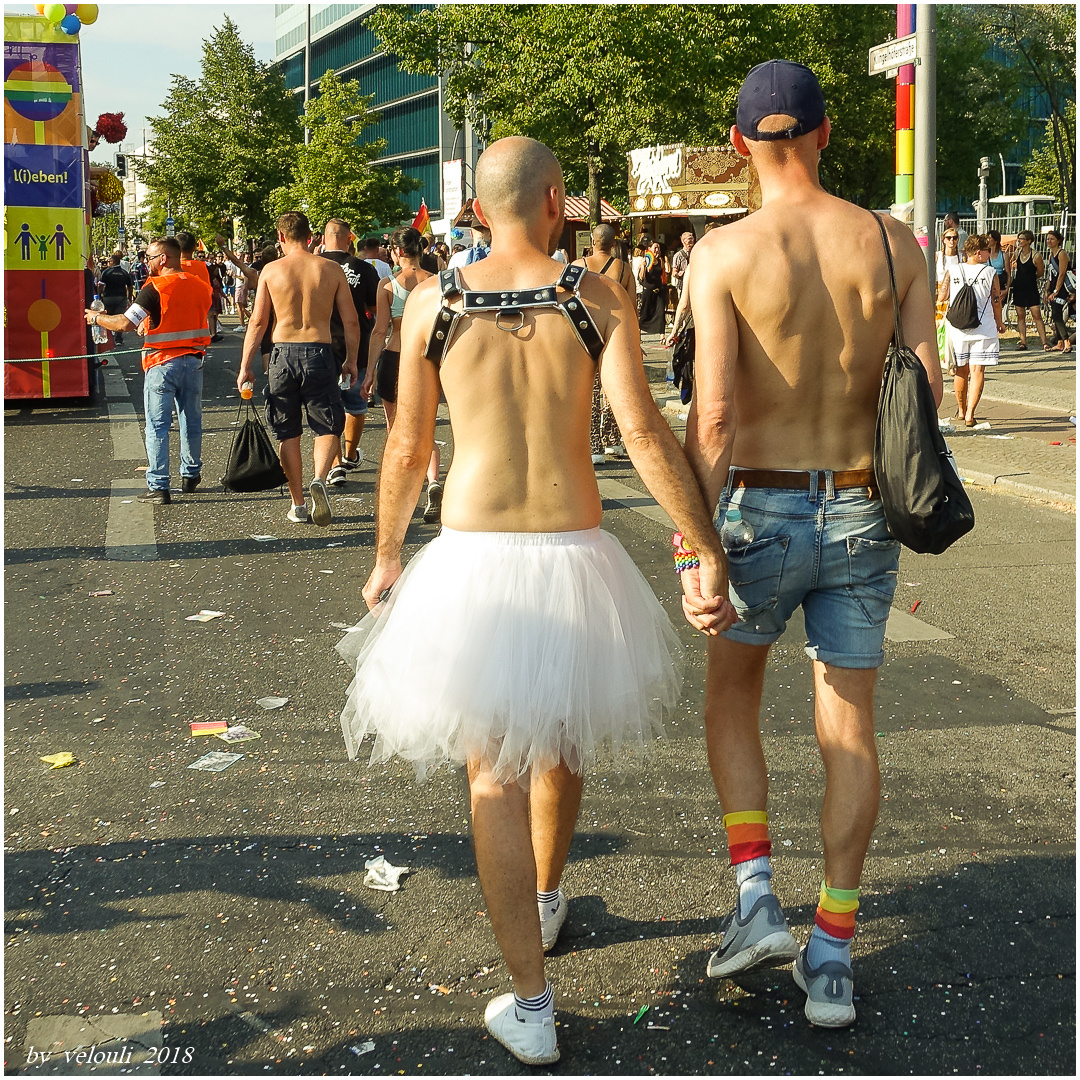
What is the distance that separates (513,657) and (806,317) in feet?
3.57

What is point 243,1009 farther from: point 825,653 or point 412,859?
point 825,653

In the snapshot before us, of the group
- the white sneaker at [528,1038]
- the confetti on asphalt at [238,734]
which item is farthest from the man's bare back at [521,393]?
the confetti on asphalt at [238,734]

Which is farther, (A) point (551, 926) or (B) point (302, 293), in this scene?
(B) point (302, 293)

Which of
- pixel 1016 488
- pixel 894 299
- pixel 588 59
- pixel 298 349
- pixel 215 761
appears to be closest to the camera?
pixel 894 299

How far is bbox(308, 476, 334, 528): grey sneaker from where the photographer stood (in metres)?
8.66

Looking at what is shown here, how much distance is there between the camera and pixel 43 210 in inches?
595

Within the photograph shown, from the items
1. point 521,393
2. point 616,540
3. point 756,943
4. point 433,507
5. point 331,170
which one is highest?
point 331,170

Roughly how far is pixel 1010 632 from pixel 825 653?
11.4 feet

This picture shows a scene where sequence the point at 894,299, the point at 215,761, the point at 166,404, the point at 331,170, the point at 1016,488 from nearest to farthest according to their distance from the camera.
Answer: the point at 894,299 < the point at 215,761 < the point at 1016,488 < the point at 166,404 < the point at 331,170

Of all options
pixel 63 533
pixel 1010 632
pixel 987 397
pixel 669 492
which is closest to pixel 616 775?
pixel 669 492

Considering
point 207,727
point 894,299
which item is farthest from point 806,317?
point 207,727

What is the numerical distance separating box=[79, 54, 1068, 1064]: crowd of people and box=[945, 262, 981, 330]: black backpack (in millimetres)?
9822

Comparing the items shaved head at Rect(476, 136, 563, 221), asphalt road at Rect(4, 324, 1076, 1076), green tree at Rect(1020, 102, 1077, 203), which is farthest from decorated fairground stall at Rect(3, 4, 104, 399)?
green tree at Rect(1020, 102, 1077, 203)

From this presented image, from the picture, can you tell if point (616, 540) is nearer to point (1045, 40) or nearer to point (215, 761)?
point (215, 761)
